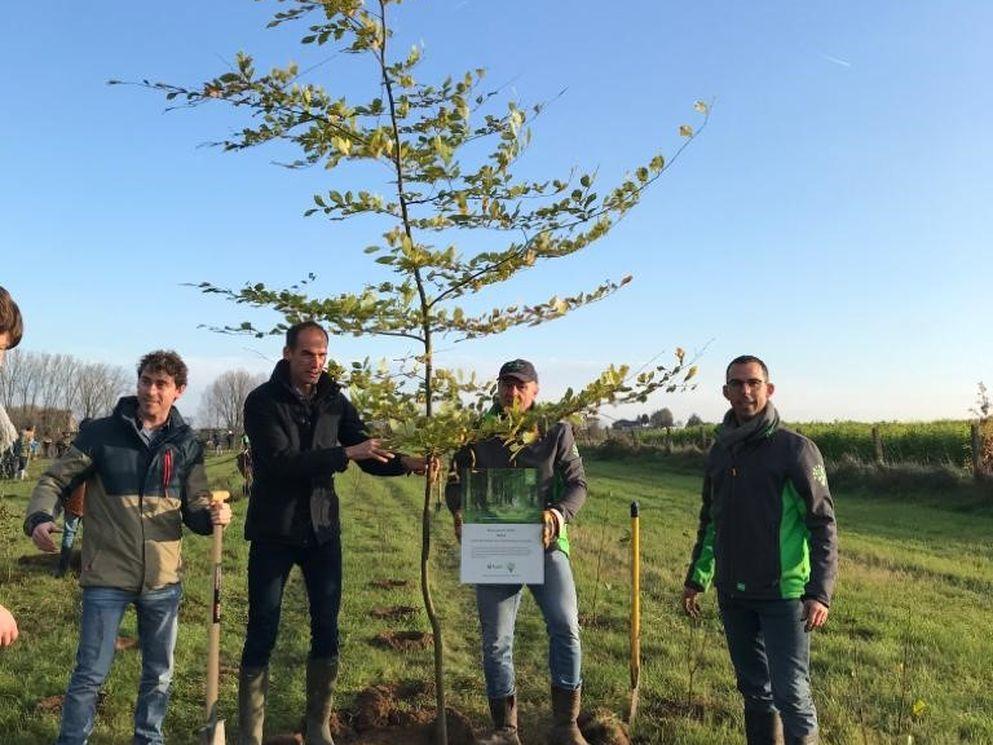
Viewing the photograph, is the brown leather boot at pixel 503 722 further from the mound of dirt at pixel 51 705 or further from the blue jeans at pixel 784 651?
the mound of dirt at pixel 51 705

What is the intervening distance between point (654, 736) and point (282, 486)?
8.35ft

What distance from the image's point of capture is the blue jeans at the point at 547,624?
164 inches

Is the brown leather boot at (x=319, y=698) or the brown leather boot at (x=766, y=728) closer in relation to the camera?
the brown leather boot at (x=766, y=728)

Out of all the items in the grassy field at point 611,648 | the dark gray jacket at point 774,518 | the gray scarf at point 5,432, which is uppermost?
the gray scarf at point 5,432

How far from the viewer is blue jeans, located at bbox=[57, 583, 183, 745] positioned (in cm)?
385

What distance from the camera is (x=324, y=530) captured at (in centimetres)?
411

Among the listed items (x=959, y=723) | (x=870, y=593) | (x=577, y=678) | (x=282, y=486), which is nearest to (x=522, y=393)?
(x=282, y=486)

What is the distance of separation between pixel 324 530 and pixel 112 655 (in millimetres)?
1178

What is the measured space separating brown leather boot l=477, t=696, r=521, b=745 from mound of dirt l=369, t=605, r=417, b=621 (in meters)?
3.39

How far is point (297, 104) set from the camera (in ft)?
11.8

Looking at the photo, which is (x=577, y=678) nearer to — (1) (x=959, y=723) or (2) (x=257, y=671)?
(2) (x=257, y=671)

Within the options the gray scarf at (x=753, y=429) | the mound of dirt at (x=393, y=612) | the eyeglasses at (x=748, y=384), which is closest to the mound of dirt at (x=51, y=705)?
the mound of dirt at (x=393, y=612)

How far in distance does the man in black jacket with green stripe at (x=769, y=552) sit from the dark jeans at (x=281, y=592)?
6.61ft

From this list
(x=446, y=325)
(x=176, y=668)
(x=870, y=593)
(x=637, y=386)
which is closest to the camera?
(x=637, y=386)
